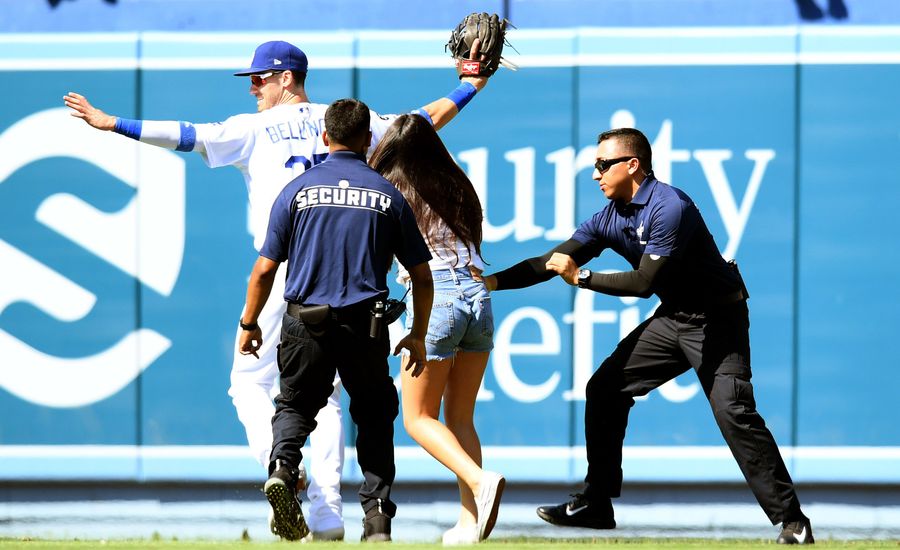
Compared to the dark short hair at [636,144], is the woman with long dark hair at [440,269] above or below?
below

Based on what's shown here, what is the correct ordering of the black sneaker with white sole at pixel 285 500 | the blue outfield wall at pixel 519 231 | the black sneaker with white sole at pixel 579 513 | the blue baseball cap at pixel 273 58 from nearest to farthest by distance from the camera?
the black sneaker with white sole at pixel 285 500 < the black sneaker with white sole at pixel 579 513 < the blue baseball cap at pixel 273 58 < the blue outfield wall at pixel 519 231

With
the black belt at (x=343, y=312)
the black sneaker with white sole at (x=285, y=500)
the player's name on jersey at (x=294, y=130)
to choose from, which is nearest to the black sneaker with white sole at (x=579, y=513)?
the black sneaker with white sole at (x=285, y=500)

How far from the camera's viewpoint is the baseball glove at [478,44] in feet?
19.6

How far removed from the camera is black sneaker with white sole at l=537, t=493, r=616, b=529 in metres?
5.62

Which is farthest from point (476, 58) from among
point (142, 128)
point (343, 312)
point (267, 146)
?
point (343, 312)

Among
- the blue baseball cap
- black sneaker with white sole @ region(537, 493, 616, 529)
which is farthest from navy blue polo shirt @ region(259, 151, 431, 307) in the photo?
black sneaker with white sole @ region(537, 493, 616, 529)

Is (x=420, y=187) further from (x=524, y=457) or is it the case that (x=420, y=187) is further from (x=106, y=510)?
(x=106, y=510)

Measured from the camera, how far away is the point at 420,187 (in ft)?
17.4

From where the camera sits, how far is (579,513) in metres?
5.63

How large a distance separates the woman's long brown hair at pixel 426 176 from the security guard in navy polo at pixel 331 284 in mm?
286

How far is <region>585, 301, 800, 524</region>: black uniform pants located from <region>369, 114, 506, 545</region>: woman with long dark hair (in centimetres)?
63

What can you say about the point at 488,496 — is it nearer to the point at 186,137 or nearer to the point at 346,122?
the point at 346,122

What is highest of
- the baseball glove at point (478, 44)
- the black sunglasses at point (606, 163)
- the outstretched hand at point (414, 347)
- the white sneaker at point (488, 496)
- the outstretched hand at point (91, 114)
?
the baseball glove at point (478, 44)

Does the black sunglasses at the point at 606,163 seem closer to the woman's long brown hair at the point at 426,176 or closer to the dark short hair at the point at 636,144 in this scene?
the dark short hair at the point at 636,144
